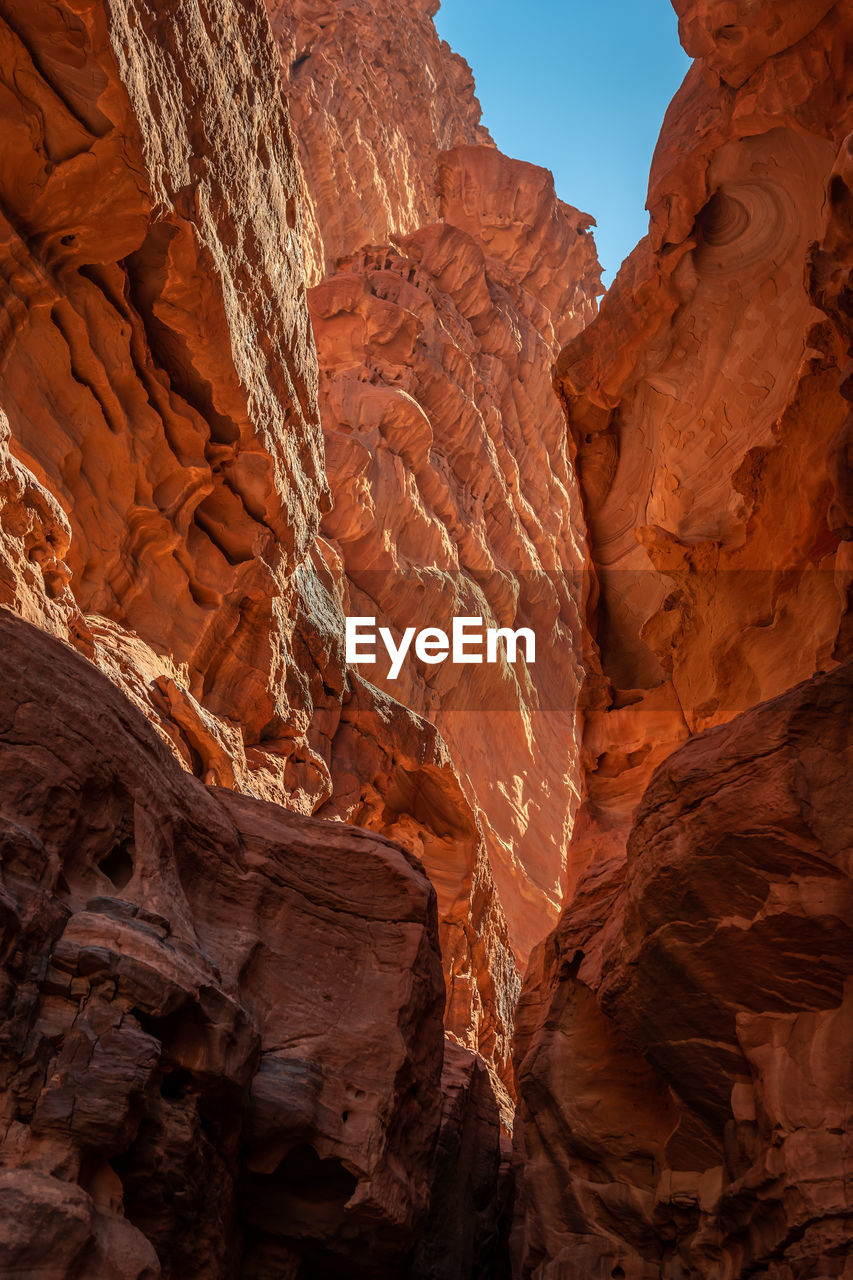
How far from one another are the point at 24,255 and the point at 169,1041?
8602 millimetres

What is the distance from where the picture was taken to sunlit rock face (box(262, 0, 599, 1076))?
21.4m

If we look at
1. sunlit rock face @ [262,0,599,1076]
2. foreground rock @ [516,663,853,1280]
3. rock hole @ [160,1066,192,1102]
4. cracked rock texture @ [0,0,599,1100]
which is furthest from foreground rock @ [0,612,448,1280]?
sunlit rock face @ [262,0,599,1076]

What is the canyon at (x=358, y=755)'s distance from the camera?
652cm

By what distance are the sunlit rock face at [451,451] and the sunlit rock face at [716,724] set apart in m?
7.14

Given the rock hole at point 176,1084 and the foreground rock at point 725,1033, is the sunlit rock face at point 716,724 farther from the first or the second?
the rock hole at point 176,1084

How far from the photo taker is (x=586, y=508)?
15.4 meters

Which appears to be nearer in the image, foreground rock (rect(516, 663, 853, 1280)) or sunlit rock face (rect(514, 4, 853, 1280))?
foreground rock (rect(516, 663, 853, 1280))

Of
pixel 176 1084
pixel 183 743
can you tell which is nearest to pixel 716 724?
pixel 183 743

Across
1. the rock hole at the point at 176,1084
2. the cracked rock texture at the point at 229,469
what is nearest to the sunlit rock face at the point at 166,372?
the cracked rock texture at the point at 229,469

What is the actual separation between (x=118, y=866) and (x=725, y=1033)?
4740mm

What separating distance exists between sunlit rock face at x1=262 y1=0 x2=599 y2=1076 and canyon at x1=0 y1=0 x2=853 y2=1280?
0.47 m

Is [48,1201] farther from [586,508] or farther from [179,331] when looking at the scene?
[586,508]

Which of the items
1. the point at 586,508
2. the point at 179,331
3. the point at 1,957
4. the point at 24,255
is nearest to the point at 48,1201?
the point at 1,957

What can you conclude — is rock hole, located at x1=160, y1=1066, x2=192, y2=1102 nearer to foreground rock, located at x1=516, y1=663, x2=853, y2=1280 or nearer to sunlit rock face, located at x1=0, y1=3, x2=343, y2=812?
foreground rock, located at x1=516, y1=663, x2=853, y2=1280
